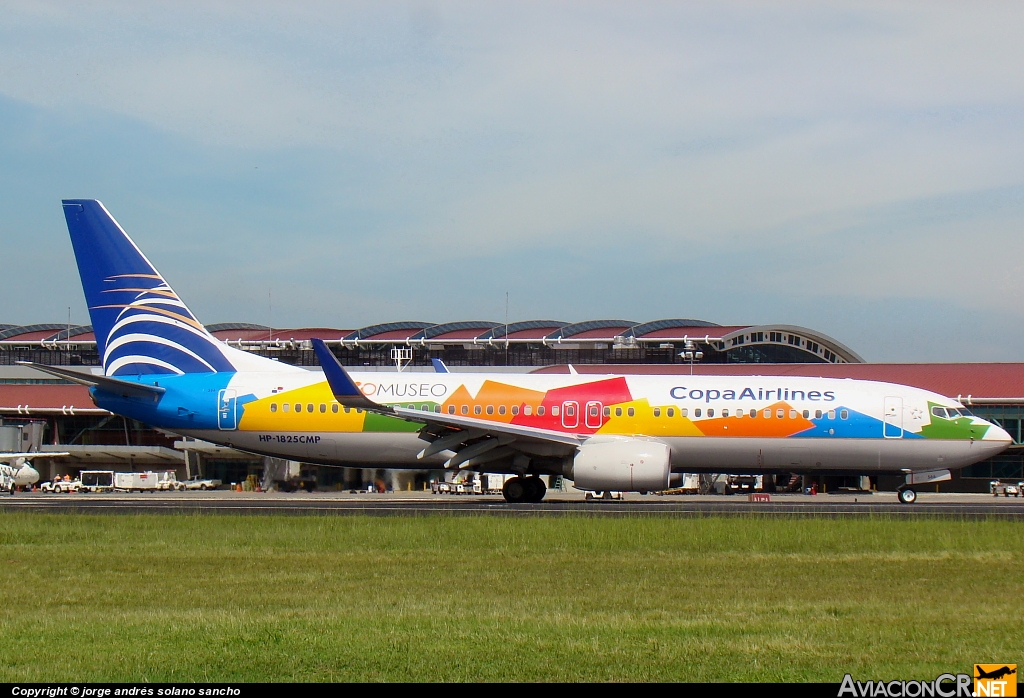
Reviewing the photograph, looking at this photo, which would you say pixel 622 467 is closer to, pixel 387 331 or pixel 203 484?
pixel 203 484

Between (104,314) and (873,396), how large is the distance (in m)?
22.1

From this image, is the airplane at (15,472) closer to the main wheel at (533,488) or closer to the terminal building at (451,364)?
the terminal building at (451,364)

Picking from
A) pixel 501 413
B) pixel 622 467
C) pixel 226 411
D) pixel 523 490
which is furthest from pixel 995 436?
pixel 226 411

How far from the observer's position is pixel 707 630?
8820 millimetres

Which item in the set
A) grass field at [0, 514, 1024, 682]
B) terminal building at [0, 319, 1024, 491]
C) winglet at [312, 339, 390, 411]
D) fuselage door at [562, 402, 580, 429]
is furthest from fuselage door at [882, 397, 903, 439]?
terminal building at [0, 319, 1024, 491]

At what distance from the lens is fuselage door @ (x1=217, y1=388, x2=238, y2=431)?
98.8 feet

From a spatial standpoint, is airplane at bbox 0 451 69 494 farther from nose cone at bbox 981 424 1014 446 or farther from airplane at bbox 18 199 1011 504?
nose cone at bbox 981 424 1014 446

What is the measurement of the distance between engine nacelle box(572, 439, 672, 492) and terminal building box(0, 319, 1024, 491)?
12.5m

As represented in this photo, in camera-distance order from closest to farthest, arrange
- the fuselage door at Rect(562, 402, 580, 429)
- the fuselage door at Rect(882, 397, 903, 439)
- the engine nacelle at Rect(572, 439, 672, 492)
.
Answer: the engine nacelle at Rect(572, 439, 672, 492) → the fuselage door at Rect(882, 397, 903, 439) → the fuselage door at Rect(562, 402, 580, 429)

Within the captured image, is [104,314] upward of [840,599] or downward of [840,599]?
upward

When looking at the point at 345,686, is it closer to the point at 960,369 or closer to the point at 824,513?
the point at 824,513

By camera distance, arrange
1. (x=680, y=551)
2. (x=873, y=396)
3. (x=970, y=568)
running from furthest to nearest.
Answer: (x=873, y=396) < (x=680, y=551) < (x=970, y=568)

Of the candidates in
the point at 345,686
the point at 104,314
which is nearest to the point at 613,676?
the point at 345,686

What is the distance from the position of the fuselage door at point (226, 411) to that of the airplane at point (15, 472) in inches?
969
